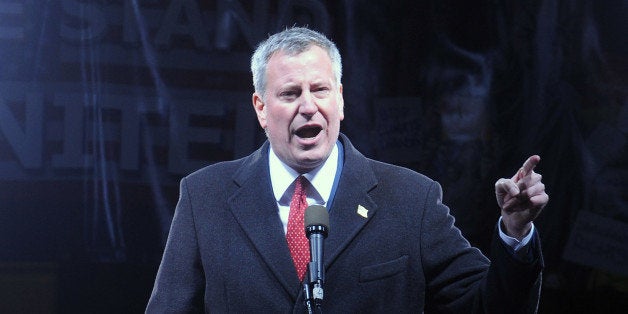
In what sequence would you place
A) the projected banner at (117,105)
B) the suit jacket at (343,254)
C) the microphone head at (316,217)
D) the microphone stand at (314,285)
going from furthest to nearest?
1. the projected banner at (117,105)
2. the suit jacket at (343,254)
3. the microphone head at (316,217)
4. the microphone stand at (314,285)

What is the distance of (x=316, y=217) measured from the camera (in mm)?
1620

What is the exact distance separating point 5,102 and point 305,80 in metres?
2.83

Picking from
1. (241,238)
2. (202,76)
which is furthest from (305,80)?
(202,76)

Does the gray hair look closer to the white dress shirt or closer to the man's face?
the man's face

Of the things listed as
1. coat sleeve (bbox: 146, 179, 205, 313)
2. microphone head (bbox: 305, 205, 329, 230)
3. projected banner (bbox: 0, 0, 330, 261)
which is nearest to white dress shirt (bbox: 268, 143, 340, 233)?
coat sleeve (bbox: 146, 179, 205, 313)

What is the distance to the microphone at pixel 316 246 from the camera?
1507 millimetres

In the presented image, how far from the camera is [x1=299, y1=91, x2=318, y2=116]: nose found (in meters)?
2.06

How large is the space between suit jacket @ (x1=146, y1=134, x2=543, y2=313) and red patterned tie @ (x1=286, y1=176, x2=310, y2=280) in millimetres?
34

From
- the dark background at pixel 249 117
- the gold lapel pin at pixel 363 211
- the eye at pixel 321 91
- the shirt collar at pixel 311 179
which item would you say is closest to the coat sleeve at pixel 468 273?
the gold lapel pin at pixel 363 211

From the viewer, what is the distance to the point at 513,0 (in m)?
4.76

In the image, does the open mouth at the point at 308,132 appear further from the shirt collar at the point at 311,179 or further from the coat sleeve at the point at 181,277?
the coat sleeve at the point at 181,277

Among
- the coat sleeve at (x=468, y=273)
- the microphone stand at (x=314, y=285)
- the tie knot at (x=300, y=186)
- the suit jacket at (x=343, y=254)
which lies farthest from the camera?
the tie knot at (x=300, y=186)

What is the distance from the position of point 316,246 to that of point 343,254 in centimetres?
46

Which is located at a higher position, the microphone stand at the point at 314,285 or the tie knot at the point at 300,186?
the tie knot at the point at 300,186
